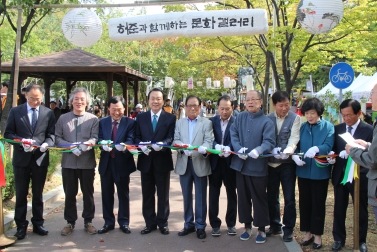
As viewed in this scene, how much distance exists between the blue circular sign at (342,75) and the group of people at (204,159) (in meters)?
4.15

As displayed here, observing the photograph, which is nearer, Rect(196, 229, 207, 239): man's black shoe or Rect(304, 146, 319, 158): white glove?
Rect(304, 146, 319, 158): white glove

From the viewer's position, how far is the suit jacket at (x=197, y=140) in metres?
5.16

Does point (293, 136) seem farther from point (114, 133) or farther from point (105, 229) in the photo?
point (105, 229)

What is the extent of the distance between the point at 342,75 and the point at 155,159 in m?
5.48

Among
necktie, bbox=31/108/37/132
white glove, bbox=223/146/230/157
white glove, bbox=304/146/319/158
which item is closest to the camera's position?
white glove, bbox=304/146/319/158

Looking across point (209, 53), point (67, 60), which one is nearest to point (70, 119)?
point (67, 60)

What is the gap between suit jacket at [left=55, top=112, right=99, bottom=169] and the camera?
204 inches

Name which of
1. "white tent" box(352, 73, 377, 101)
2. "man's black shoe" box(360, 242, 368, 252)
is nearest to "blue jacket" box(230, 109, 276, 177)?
"man's black shoe" box(360, 242, 368, 252)

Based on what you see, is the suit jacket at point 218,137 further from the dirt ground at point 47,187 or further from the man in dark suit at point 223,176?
the dirt ground at point 47,187

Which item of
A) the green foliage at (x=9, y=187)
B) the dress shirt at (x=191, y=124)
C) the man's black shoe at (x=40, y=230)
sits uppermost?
the dress shirt at (x=191, y=124)

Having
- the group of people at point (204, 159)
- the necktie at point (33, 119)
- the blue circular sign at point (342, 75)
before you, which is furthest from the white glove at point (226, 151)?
the blue circular sign at point (342, 75)

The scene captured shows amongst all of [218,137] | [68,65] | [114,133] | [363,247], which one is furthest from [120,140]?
[68,65]

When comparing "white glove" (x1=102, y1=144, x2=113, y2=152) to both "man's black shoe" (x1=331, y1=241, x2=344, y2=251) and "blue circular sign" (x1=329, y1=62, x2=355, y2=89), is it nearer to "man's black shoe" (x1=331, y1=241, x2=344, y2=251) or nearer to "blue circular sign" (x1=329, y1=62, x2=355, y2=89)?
"man's black shoe" (x1=331, y1=241, x2=344, y2=251)

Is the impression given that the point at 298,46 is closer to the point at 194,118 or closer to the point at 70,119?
the point at 194,118
